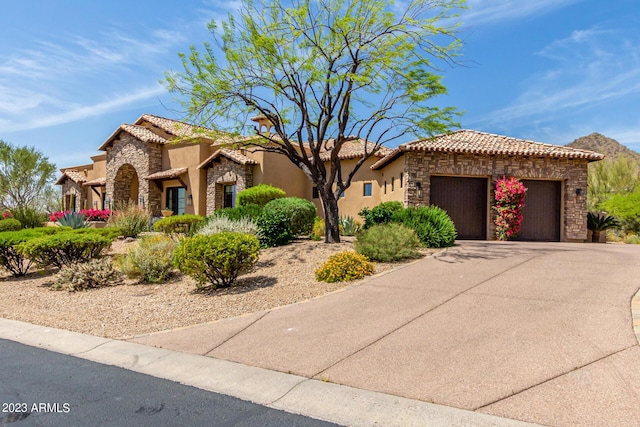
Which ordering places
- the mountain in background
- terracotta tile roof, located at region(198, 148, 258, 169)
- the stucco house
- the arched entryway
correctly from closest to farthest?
the stucco house → terracotta tile roof, located at region(198, 148, 258, 169) → the arched entryway → the mountain in background

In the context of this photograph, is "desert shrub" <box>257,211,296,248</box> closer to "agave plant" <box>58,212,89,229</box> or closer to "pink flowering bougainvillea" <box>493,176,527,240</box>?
"pink flowering bougainvillea" <box>493,176,527,240</box>

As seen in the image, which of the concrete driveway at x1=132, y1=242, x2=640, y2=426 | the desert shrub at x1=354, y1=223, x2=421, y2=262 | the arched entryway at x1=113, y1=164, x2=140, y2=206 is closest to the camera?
the concrete driveway at x1=132, y1=242, x2=640, y2=426

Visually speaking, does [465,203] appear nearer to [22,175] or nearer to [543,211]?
[543,211]

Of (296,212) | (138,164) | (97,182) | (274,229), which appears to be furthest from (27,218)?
(296,212)

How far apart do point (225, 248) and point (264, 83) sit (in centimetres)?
623

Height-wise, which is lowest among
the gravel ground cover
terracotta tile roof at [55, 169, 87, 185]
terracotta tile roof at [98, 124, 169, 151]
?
the gravel ground cover

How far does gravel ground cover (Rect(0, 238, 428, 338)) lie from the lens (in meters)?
7.70

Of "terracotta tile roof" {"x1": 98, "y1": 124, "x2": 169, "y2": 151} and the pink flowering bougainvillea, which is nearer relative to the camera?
the pink flowering bougainvillea

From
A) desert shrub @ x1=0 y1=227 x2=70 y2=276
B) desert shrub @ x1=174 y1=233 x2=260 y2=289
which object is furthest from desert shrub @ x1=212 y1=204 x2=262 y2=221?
desert shrub @ x1=0 y1=227 x2=70 y2=276

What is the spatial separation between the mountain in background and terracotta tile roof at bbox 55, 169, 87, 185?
164 ft

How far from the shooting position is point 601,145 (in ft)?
166

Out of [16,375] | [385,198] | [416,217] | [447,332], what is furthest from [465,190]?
[16,375]

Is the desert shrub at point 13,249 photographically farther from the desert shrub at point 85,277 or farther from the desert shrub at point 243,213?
the desert shrub at point 243,213

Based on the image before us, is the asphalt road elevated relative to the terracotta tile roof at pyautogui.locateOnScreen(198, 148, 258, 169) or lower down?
lower down
